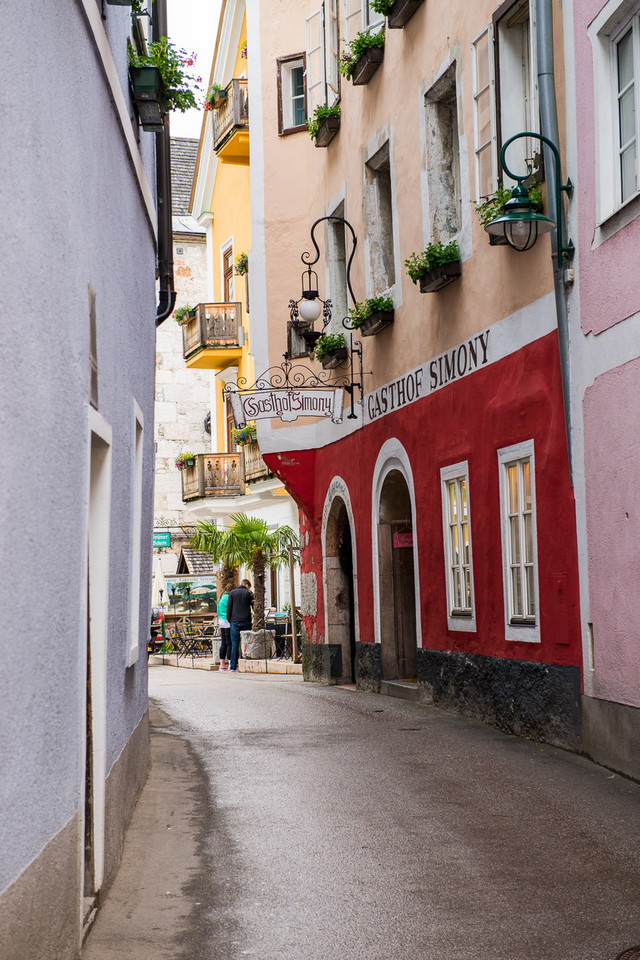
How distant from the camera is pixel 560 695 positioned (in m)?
10.8

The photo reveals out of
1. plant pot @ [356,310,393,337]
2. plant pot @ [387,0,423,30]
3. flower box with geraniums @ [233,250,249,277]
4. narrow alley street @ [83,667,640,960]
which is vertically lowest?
narrow alley street @ [83,667,640,960]

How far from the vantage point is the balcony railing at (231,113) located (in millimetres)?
27875

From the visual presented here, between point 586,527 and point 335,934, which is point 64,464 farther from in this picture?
point 586,527

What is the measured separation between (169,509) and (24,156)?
39641 mm

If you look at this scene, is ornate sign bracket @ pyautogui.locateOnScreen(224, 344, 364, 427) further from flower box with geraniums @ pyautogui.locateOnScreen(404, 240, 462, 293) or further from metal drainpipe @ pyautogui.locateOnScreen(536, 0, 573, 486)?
metal drainpipe @ pyautogui.locateOnScreen(536, 0, 573, 486)

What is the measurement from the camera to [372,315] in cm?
1611

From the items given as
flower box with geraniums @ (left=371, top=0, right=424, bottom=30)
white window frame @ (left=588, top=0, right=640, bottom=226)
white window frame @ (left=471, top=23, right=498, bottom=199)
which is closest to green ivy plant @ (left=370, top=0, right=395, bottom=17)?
flower box with geraniums @ (left=371, top=0, right=424, bottom=30)

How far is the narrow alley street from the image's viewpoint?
560 centimetres

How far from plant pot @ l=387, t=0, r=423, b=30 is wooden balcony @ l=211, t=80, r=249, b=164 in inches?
503

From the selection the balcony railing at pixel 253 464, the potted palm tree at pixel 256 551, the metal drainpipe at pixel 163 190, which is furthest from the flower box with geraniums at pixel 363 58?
the balcony railing at pixel 253 464

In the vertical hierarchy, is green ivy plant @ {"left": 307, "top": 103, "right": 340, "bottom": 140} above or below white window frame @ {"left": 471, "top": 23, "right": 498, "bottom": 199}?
above

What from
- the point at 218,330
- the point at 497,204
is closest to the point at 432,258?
the point at 497,204

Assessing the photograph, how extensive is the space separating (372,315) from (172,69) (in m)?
7.23

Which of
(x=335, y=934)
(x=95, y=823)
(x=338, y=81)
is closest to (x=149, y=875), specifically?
(x=95, y=823)
